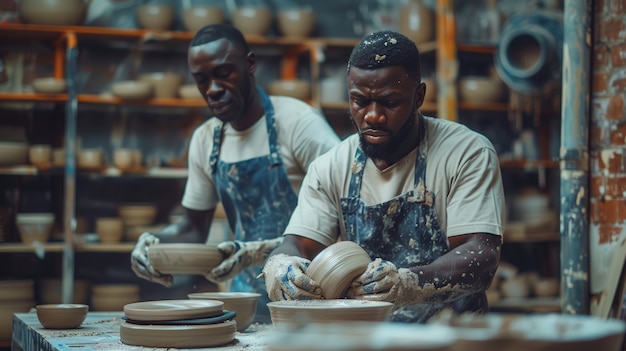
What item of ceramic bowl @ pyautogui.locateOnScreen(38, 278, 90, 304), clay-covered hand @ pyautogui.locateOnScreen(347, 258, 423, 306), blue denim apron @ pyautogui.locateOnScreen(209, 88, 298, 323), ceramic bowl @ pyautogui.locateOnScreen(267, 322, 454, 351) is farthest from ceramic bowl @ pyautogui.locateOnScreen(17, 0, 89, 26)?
ceramic bowl @ pyautogui.locateOnScreen(267, 322, 454, 351)

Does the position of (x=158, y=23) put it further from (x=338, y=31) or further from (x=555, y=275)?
(x=555, y=275)

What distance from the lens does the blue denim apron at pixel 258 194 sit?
3.97 meters

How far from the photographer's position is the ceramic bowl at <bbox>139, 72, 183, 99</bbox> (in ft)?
22.2

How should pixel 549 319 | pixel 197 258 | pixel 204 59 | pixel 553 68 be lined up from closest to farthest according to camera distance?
pixel 549 319, pixel 197 258, pixel 204 59, pixel 553 68

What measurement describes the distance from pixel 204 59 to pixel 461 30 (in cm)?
438

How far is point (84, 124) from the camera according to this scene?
7129 millimetres

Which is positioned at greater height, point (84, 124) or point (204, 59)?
point (204, 59)

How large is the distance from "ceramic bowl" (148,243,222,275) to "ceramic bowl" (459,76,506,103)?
4056 millimetres

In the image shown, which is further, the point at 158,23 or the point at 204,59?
the point at 158,23

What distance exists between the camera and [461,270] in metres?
2.82

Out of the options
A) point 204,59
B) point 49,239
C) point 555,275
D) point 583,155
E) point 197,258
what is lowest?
point 555,275

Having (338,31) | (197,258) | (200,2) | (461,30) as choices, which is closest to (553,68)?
(461,30)

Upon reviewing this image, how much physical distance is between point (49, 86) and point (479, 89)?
3.42 m

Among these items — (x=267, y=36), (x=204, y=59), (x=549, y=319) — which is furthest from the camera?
→ (x=267, y=36)
